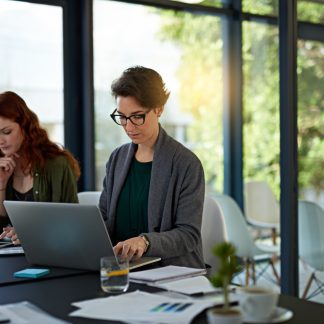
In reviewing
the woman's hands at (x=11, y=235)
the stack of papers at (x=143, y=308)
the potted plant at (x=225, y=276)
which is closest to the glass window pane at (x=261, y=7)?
the woman's hands at (x=11, y=235)

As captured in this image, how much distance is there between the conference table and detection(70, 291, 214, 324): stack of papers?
1.0 inches

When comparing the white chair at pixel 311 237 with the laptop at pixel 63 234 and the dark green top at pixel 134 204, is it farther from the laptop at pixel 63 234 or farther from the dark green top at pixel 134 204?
the laptop at pixel 63 234

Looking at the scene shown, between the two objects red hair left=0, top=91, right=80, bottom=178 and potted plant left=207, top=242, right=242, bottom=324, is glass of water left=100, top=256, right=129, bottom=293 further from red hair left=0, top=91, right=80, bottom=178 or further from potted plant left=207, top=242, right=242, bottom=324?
red hair left=0, top=91, right=80, bottom=178

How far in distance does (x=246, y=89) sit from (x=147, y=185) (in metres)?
2.64

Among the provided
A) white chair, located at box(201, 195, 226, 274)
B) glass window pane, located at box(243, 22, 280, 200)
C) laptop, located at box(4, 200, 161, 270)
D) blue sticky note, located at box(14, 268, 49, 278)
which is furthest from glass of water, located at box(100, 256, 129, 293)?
glass window pane, located at box(243, 22, 280, 200)

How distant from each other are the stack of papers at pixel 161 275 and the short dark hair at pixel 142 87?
31.3 inches

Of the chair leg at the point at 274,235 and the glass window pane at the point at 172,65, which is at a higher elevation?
the glass window pane at the point at 172,65

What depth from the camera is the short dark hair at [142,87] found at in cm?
257

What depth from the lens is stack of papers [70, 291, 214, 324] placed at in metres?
1.52

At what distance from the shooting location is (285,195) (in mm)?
3705

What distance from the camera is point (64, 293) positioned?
1.85 metres

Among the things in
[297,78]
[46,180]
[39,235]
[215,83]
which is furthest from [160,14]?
[39,235]

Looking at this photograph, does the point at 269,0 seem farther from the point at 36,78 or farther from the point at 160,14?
the point at 36,78

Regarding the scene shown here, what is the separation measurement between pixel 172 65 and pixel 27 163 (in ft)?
7.18
